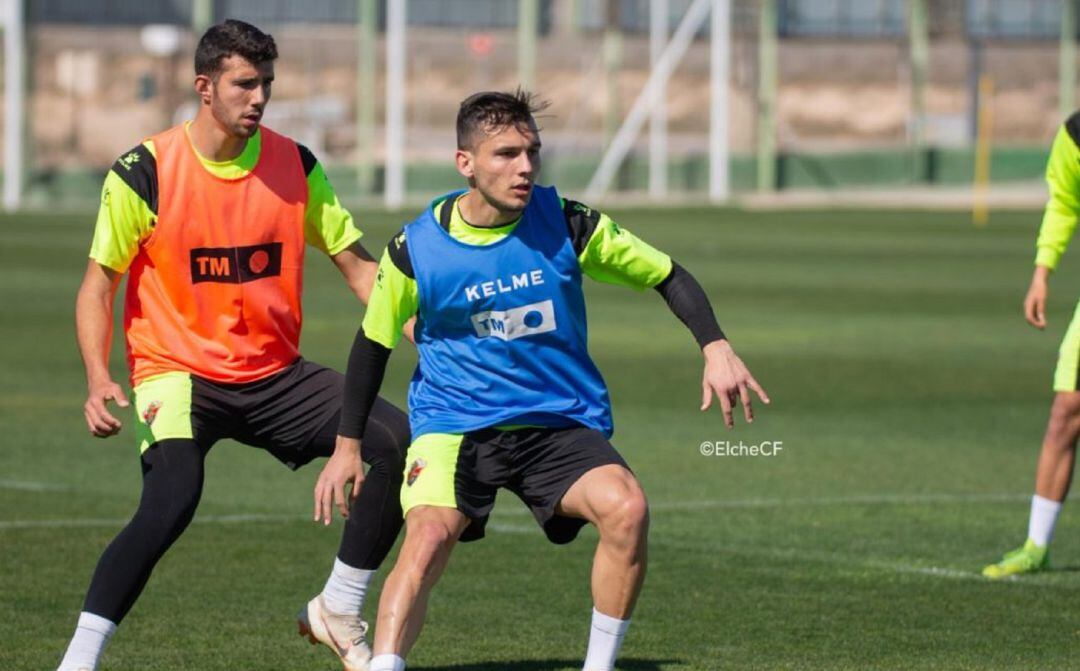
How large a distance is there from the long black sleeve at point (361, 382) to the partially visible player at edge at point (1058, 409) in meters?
3.69

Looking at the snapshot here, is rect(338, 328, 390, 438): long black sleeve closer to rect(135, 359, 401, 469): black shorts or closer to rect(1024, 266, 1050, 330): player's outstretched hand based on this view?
rect(135, 359, 401, 469): black shorts

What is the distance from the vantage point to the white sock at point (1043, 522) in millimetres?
9625

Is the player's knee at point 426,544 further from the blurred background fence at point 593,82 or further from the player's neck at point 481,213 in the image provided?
the blurred background fence at point 593,82

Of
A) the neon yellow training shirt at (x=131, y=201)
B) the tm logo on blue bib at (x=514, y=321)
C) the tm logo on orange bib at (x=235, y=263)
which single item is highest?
the neon yellow training shirt at (x=131, y=201)

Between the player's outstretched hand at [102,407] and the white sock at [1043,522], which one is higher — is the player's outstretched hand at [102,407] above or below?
above

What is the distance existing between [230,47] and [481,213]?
1132mm

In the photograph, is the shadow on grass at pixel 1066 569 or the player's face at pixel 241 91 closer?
the player's face at pixel 241 91

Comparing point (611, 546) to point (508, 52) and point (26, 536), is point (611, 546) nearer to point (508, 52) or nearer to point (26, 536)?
point (26, 536)

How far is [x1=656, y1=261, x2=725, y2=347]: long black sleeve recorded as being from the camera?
270 inches

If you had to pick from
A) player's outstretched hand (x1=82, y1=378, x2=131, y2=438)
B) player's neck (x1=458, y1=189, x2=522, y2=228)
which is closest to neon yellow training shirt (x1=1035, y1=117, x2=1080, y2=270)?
player's neck (x1=458, y1=189, x2=522, y2=228)

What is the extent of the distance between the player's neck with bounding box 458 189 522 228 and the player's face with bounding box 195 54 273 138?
893mm

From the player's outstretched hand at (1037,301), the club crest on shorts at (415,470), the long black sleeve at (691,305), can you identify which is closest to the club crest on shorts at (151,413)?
the club crest on shorts at (415,470)

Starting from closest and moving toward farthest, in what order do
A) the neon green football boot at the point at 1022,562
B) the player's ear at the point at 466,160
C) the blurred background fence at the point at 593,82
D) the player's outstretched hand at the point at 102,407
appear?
the player's ear at the point at 466,160 < the player's outstretched hand at the point at 102,407 < the neon green football boot at the point at 1022,562 < the blurred background fence at the point at 593,82

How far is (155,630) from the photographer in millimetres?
8352
